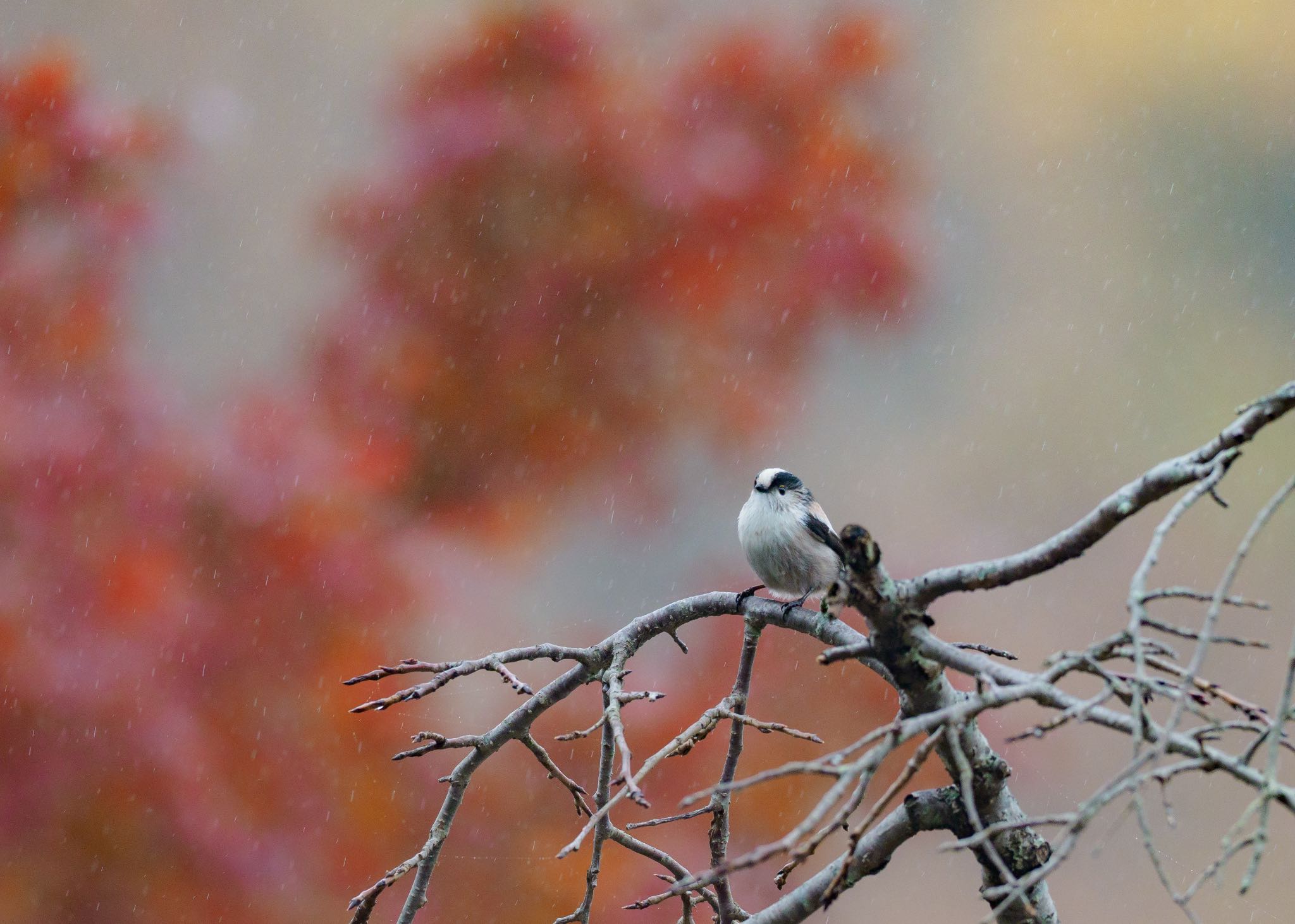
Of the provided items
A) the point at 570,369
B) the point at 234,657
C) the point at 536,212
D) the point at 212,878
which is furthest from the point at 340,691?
the point at 536,212

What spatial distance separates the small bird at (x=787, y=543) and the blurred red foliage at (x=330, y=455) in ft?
2.99

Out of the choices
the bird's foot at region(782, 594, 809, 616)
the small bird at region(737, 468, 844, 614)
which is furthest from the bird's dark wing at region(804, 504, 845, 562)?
the bird's foot at region(782, 594, 809, 616)

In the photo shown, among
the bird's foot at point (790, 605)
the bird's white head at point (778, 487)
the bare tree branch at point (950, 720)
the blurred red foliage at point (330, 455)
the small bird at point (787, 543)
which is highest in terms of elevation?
the blurred red foliage at point (330, 455)

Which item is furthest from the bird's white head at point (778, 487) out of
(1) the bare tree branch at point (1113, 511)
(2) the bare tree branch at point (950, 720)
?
(1) the bare tree branch at point (1113, 511)

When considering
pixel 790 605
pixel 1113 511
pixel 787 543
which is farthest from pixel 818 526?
pixel 1113 511

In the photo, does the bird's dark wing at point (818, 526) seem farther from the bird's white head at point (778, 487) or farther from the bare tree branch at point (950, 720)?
the bare tree branch at point (950, 720)

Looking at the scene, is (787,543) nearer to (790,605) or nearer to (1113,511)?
(790,605)

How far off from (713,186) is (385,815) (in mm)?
1699

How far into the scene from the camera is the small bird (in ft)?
4.70

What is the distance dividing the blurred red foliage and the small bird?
35.9 inches

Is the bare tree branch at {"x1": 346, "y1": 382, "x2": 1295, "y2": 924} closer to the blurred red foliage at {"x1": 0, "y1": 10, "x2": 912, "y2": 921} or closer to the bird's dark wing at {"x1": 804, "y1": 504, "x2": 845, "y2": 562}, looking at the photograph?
the bird's dark wing at {"x1": 804, "y1": 504, "x2": 845, "y2": 562}

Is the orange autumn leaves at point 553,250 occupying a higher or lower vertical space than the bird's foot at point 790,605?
higher

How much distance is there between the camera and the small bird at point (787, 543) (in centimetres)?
143

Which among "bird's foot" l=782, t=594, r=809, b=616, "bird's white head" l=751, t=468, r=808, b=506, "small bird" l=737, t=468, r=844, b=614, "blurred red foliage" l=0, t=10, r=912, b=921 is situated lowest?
"bird's foot" l=782, t=594, r=809, b=616
